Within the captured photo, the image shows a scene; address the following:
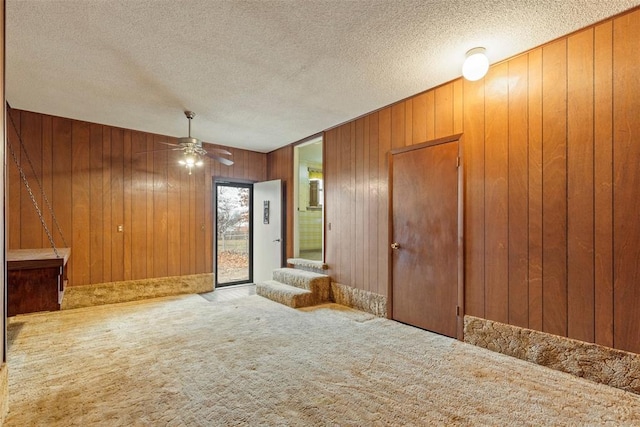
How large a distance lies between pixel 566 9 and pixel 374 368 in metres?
3.06

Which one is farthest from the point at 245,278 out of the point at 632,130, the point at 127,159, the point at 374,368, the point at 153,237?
the point at 632,130

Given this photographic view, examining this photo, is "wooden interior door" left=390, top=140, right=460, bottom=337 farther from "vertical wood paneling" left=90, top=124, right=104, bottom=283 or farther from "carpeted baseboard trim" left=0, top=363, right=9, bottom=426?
"vertical wood paneling" left=90, top=124, right=104, bottom=283

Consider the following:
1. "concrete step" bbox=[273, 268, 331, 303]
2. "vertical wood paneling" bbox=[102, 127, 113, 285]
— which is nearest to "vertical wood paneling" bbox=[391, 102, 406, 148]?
"concrete step" bbox=[273, 268, 331, 303]

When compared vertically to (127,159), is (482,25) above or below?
above

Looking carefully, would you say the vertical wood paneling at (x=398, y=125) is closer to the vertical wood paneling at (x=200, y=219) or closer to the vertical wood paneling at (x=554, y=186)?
the vertical wood paneling at (x=554, y=186)

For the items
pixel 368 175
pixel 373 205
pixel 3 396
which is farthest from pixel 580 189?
pixel 3 396

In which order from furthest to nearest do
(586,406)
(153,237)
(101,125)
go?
(153,237) < (101,125) < (586,406)

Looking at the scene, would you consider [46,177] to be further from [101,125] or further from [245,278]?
[245,278]

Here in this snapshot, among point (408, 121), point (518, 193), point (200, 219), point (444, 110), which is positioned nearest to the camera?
point (518, 193)

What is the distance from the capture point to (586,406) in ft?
6.72

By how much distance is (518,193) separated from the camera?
2801 mm

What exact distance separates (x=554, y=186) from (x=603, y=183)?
1.00 ft

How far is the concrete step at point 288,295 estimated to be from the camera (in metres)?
4.45

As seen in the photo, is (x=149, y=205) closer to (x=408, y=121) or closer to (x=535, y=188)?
(x=408, y=121)
